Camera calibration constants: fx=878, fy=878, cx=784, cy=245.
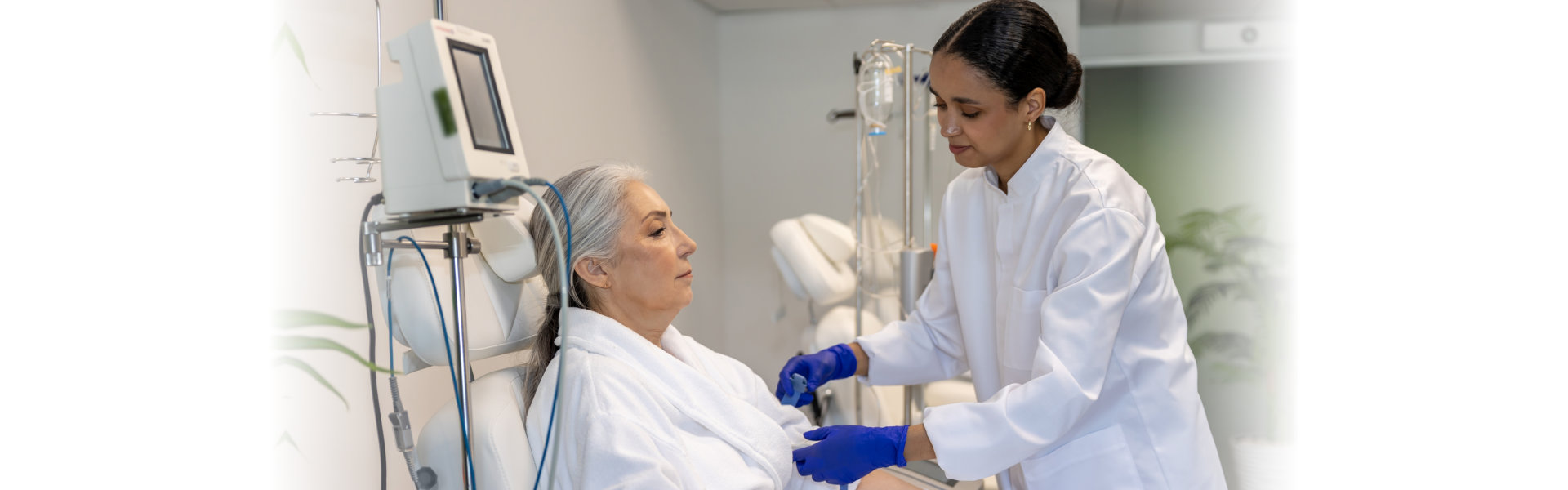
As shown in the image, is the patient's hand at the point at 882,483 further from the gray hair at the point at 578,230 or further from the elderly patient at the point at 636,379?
the gray hair at the point at 578,230

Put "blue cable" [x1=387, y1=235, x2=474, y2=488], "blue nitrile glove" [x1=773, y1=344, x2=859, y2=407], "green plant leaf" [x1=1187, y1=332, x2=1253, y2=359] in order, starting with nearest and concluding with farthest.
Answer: "blue cable" [x1=387, y1=235, x2=474, y2=488]
"blue nitrile glove" [x1=773, y1=344, x2=859, y2=407]
"green plant leaf" [x1=1187, y1=332, x2=1253, y2=359]

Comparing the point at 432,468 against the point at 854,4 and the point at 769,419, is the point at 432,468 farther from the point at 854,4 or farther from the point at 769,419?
the point at 854,4

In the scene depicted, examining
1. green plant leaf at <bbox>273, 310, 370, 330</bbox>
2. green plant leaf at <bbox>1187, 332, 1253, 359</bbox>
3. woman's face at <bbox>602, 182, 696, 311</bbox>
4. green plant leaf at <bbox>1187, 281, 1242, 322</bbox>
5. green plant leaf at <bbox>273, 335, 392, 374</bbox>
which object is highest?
woman's face at <bbox>602, 182, 696, 311</bbox>

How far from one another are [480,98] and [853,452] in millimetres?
704

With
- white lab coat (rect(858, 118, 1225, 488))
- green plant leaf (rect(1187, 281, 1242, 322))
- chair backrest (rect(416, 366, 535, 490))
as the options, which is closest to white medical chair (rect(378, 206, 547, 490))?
chair backrest (rect(416, 366, 535, 490))

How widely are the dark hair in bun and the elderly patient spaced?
529mm

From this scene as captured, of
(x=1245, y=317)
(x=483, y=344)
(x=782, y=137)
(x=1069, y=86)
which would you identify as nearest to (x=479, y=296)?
(x=483, y=344)

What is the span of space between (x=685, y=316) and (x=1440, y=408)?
2604mm

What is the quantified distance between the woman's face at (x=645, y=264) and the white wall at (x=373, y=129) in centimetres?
21

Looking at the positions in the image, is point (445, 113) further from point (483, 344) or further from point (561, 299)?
point (483, 344)

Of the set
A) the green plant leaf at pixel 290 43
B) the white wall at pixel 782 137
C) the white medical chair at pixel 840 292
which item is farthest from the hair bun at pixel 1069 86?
the white wall at pixel 782 137

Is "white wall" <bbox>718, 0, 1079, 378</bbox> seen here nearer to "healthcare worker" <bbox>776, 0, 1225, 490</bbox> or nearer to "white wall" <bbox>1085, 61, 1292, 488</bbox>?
"white wall" <bbox>1085, 61, 1292, 488</bbox>

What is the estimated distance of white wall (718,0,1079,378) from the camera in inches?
151

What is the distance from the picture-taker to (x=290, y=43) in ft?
4.66
